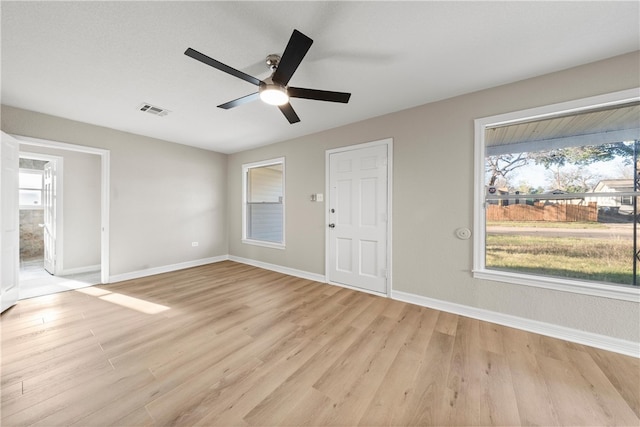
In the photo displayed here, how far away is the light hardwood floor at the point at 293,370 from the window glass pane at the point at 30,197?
336cm

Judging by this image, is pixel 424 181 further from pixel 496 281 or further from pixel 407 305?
pixel 407 305

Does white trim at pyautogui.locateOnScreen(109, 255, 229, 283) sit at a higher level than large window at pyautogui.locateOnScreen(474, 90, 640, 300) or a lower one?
lower

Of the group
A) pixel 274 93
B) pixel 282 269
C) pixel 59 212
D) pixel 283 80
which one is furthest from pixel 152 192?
pixel 283 80

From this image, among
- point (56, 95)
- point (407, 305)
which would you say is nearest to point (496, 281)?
point (407, 305)

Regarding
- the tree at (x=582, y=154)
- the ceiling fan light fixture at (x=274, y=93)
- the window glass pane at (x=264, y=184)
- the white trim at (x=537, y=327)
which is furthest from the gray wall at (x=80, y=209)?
the tree at (x=582, y=154)

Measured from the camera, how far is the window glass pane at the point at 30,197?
471 centimetres

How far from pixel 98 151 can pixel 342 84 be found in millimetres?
3914

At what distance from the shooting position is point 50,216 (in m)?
4.28

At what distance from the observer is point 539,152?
7.73 feet

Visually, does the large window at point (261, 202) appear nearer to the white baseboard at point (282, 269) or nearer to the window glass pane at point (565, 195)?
the white baseboard at point (282, 269)

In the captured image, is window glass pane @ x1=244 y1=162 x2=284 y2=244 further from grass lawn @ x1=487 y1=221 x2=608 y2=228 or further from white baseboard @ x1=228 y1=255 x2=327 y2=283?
grass lawn @ x1=487 y1=221 x2=608 y2=228

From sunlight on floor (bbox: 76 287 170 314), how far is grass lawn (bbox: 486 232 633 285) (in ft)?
12.9

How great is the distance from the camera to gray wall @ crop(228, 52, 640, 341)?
2039 millimetres

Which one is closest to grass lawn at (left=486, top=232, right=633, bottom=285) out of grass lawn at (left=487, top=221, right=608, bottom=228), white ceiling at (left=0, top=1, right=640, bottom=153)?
grass lawn at (left=487, top=221, right=608, bottom=228)
